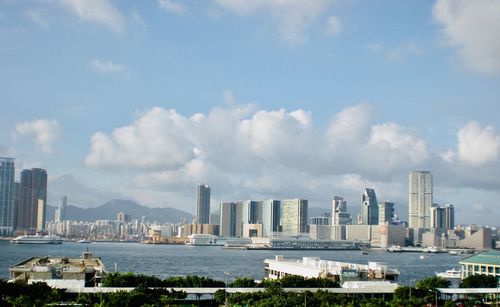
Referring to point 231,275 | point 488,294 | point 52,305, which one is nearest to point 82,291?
point 52,305

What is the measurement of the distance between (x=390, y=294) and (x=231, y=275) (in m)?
35.8

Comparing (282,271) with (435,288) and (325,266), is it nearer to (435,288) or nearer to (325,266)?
(325,266)

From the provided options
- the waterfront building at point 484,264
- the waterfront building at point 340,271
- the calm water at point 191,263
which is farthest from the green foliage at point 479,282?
the calm water at point 191,263

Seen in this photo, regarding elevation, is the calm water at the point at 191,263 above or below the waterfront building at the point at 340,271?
below

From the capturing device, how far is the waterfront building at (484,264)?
183ft

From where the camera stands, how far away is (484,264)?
57.7 metres

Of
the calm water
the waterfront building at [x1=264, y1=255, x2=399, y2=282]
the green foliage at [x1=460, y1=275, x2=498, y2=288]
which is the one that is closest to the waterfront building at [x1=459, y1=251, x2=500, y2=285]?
the green foliage at [x1=460, y1=275, x2=498, y2=288]

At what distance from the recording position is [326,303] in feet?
108

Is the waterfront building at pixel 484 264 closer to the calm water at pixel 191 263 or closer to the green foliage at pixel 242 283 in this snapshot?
the calm water at pixel 191 263

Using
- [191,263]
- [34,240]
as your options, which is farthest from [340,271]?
[34,240]

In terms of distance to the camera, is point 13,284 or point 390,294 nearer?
point 13,284

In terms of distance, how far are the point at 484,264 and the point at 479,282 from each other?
7.96 metres

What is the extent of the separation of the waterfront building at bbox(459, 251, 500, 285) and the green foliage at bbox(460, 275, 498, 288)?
2.45 metres

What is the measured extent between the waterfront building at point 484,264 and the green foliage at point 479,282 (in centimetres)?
245
